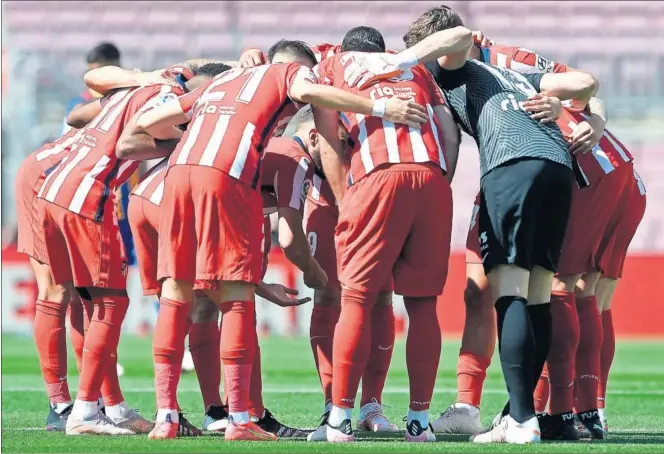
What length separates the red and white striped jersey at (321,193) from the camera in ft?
21.1

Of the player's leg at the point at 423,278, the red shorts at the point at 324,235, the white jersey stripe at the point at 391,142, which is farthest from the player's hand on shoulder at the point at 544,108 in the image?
the red shorts at the point at 324,235

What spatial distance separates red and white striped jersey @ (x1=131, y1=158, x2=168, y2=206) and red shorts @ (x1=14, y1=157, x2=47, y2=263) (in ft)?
2.89

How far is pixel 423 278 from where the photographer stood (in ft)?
17.9

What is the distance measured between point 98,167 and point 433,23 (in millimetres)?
1879

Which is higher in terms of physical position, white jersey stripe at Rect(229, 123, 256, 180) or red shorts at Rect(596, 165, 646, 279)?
white jersey stripe at Rect(229, 123, 256, 180)

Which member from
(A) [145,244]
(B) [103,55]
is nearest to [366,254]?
(A) [145,244]

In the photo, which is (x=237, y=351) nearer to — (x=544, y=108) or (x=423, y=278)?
(x=423, y=278)

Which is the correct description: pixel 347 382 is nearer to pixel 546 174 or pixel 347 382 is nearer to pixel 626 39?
pixel 546 174

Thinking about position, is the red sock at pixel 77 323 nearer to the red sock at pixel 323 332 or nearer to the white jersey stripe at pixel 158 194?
the white jersey stripe at pixel 158 194

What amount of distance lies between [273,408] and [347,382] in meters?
2.35

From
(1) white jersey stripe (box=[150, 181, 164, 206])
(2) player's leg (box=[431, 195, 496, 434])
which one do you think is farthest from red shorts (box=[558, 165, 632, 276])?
(1) white jersey stripe (box=[150, 181, 164, 206])

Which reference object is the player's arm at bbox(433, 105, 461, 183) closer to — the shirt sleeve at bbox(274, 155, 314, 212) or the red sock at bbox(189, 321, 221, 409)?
the shirt sleeve at bbox(274, 155, 314, 212)

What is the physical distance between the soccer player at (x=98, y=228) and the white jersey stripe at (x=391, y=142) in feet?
4.12

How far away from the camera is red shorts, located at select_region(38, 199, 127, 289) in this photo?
19.8ft
